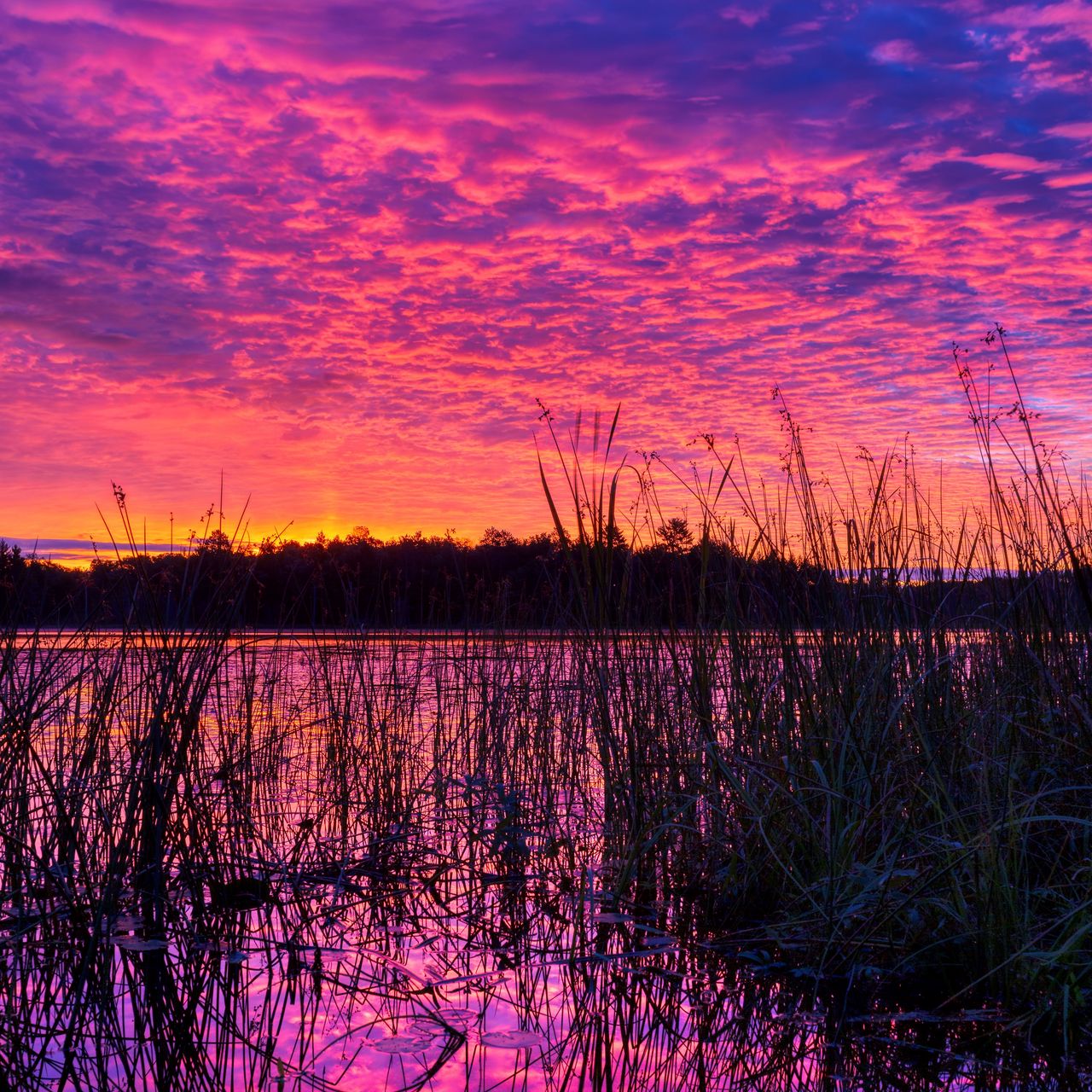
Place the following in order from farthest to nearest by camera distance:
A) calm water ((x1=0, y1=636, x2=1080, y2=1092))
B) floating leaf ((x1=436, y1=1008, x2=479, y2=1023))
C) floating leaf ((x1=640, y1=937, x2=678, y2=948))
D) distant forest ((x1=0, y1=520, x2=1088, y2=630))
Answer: distant forest ((x1=0, y1=520, x2=1088, y2=630)), floating leaf ((x1=640, y1=937, x2=678, y2=948)), floating leaf ((x1=436, y1=1008, x2=479, y2=1023)), calm water ((x1=0, y1=636, x2=1080, y2=1092))

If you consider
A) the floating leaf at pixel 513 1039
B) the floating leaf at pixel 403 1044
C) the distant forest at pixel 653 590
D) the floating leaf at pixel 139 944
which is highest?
the distant forest at pixel 653 590

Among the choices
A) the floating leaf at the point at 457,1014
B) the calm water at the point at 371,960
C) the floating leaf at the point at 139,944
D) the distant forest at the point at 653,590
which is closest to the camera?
the calm water at the point at 371,960

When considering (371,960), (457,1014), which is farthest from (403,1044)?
(371,960)

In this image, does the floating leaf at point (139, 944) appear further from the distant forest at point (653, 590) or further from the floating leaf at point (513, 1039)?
the floating leaf at point (513, 1039)

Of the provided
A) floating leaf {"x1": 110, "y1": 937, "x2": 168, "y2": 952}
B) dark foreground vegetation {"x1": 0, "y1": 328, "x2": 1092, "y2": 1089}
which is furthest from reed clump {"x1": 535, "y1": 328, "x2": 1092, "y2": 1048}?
floating leaf {"x1": 110, "y1": 937, "x2": 168, "y2": 952}

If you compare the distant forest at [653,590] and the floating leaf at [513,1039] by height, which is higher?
the distant forest at [653,590]

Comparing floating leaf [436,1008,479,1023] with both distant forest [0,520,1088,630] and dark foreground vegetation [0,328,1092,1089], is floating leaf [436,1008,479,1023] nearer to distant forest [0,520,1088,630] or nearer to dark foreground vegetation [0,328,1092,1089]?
dark foreground vegetation [0,328,1092,1089]

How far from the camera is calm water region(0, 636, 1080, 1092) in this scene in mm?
1985

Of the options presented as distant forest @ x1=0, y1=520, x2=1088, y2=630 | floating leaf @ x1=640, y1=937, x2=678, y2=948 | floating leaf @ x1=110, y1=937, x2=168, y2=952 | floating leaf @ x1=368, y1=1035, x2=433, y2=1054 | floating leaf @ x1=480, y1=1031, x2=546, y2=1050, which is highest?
distant forest @ x1=0, y1=520, x2=1088, y2=630

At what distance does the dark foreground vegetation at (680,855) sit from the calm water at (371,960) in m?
0.01

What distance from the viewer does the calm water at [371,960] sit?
6.51 feet

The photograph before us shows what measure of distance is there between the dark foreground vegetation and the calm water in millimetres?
13

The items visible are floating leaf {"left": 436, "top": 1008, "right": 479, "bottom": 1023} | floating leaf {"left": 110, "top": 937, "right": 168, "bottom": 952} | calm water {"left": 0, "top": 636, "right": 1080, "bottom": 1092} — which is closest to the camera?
calm water {"left": 0, "top": 636, "right": 1080, "bottom": 1092}

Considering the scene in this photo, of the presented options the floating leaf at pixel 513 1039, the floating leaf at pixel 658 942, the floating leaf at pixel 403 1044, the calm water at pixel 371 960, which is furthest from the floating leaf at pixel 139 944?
the floating leaf at pixel 658 942
